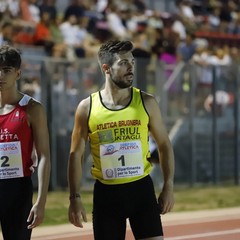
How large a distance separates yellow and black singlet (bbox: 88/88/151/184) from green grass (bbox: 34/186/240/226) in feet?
18.2

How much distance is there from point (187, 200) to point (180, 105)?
290cm

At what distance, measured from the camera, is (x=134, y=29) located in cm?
1980

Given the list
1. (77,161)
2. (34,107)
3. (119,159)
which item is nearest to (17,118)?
(34,107)

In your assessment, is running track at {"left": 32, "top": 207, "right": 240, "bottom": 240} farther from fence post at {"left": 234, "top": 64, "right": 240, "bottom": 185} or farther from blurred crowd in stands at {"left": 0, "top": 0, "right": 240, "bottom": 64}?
fence post at {"left": 234, "top": 64, "right": 240, "bottom": 185}

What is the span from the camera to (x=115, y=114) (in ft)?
18.2

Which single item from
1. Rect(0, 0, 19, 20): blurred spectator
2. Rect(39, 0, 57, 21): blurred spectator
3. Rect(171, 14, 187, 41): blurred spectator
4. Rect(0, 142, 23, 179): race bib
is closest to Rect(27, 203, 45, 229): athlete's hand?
Rect(0, 142, 23, 179): race bib

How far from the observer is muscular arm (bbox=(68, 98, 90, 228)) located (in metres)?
5.53

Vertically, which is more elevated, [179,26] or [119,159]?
[179,26]

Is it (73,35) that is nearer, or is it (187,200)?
(187,200)

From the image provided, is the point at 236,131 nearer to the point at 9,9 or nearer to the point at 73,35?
the point at 73,35

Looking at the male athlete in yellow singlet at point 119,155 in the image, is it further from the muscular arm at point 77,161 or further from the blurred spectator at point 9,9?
the blurred spectator at point 9,9

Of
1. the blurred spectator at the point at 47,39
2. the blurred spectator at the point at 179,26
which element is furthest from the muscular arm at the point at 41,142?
the blurred spectator at the point at 179,26

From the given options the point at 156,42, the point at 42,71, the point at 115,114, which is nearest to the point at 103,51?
the point at 115,114

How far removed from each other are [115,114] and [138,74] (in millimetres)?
10083
